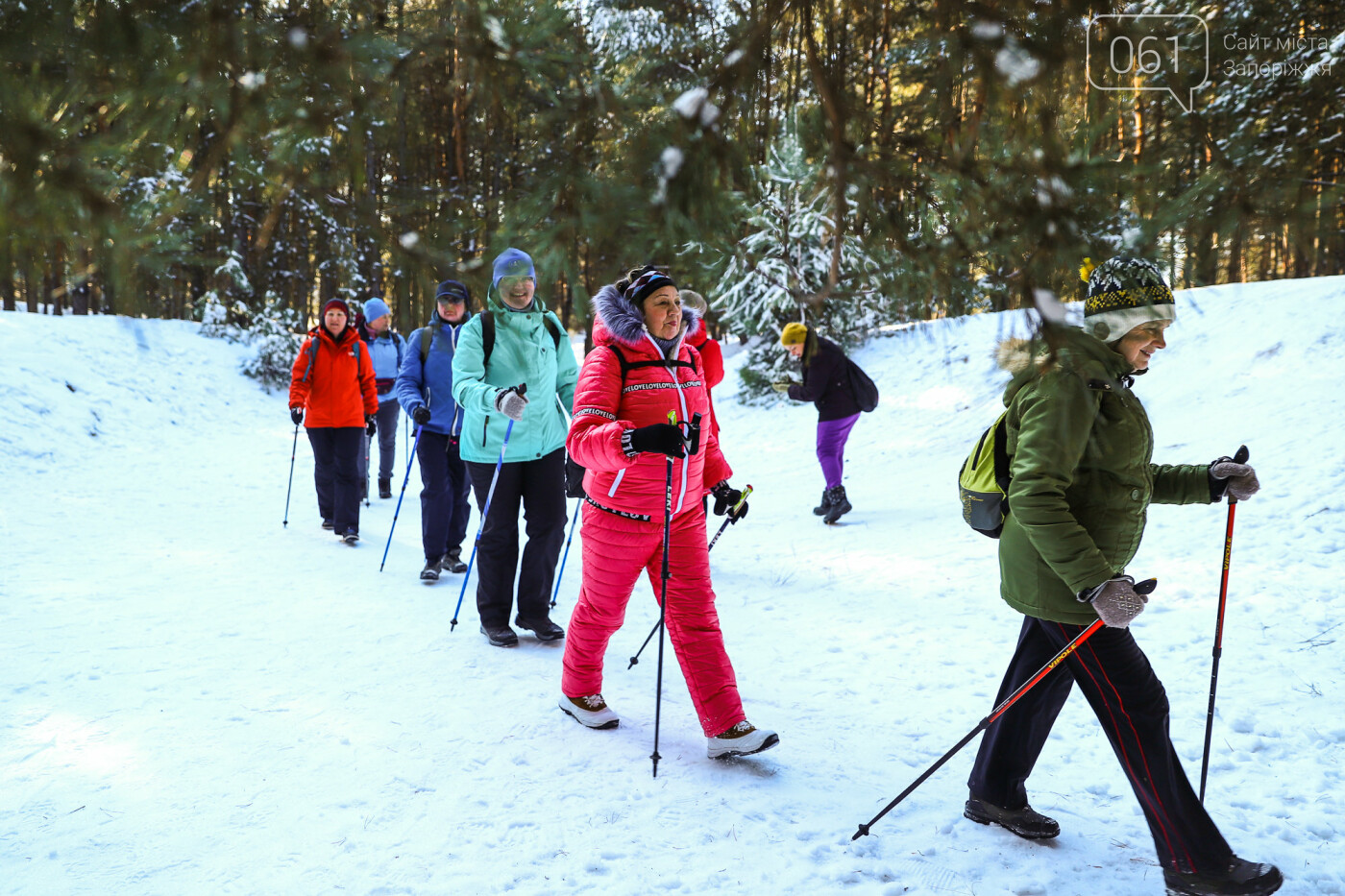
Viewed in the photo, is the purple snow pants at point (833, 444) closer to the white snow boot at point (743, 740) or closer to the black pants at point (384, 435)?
the black pants at point (384, 435)

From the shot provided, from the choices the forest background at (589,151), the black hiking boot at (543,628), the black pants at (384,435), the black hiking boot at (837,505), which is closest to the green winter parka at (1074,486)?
the forest background at (589,151)

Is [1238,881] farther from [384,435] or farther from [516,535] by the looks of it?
[384,435]

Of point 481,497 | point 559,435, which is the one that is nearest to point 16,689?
point 481,497

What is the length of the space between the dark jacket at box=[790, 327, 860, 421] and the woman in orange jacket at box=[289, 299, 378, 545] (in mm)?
3976

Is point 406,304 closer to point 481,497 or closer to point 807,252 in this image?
point 481,497

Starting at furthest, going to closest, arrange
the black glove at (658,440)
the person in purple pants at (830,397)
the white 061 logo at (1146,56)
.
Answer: the person in purple pants at (830,397) < the black glove at (658,440) < the white 061 logo at (1146,56)

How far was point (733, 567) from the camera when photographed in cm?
677

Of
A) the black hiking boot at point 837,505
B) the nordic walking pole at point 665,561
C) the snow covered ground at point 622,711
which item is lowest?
the snow covered ground at point 622,711

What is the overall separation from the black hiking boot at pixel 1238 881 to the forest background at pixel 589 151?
175 centimetres

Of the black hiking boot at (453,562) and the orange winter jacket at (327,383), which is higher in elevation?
the orange winter jacket at (327,383)

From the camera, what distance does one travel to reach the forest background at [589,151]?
1.75 meters

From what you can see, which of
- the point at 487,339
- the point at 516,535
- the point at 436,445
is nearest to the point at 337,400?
the point at 436,445

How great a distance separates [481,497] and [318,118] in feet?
10.9

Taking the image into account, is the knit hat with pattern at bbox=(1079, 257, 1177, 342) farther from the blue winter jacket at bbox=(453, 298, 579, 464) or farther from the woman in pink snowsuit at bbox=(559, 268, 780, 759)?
the blue winter jacket at bbox=(453, 298, 579, 464)
